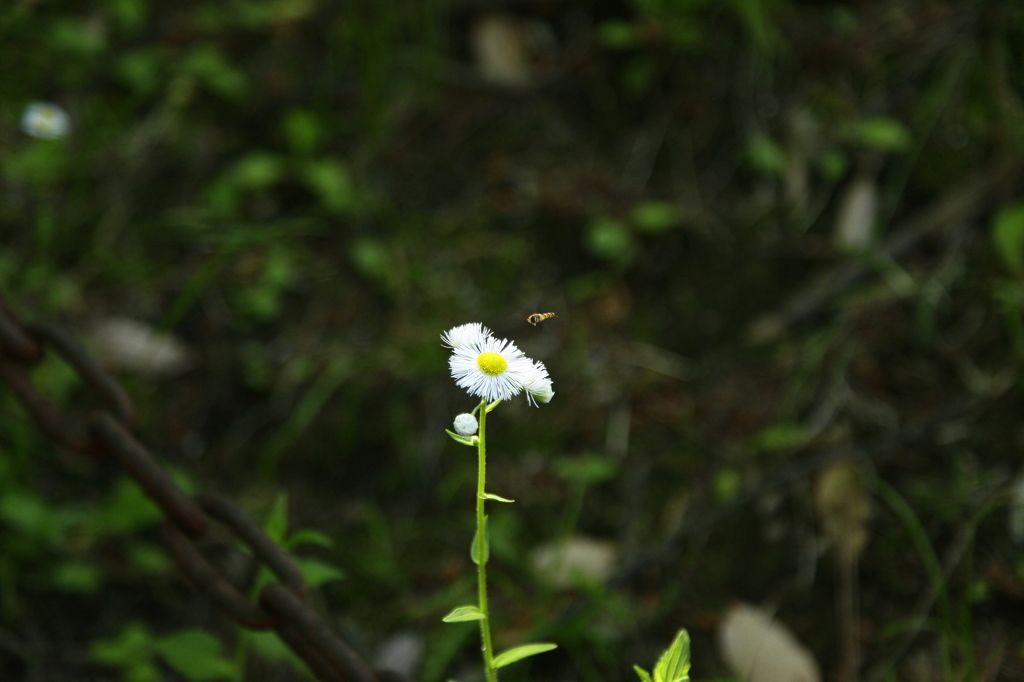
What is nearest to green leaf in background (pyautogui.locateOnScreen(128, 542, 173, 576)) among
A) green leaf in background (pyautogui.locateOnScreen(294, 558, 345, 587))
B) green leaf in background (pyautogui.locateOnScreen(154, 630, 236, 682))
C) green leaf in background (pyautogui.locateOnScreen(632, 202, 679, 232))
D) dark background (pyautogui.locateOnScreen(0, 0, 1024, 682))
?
dark background (pyautogui.locateOnScreen(0, 0, 1024, 682))

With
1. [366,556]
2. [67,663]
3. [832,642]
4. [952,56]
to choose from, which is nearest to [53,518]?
[67,663]

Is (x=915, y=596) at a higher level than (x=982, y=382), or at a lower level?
lower

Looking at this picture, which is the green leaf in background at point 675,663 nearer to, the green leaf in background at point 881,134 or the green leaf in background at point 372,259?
the green leaf in background at point 372,259

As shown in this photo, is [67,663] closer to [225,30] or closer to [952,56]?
[225,30]

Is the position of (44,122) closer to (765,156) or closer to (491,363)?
(765,156)

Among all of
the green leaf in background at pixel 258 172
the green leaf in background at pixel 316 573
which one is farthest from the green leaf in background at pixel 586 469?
the green leaf in background at pixel 258 172

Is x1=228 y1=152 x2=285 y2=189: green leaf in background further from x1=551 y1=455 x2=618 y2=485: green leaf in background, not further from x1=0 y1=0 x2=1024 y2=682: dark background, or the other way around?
x1=551 y1=455 x2=618 y2=485: green leaf in background
